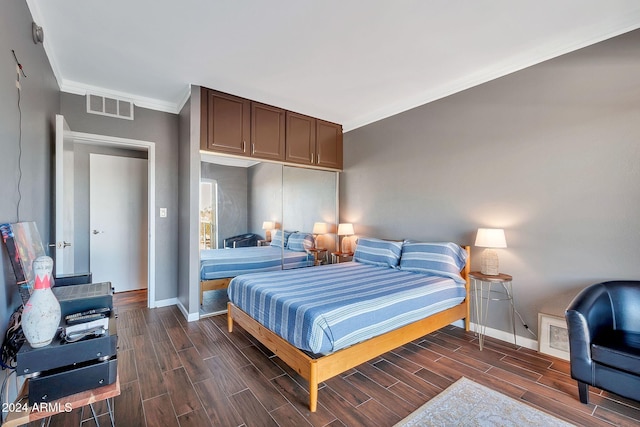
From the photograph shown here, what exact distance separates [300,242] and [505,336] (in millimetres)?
2774

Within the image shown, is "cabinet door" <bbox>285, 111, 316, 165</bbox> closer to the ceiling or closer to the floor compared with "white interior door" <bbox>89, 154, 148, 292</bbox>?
closer to the ceiling

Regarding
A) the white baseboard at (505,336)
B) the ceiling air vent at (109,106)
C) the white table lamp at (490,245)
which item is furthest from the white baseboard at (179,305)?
the white table lamp at (490,245)

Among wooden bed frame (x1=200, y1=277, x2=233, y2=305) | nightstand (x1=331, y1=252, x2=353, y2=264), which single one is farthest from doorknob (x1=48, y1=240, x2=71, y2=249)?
nightstand (x1=331, y1=252, x2=353, y2=264)

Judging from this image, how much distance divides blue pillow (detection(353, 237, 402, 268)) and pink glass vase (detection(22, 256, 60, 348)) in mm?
3042

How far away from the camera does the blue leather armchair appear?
175cm

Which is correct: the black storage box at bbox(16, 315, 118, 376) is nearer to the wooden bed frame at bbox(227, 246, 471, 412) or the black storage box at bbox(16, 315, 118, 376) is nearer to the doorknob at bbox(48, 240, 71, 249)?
the wooden bed frame at bbox(227, 246, 471, 412)

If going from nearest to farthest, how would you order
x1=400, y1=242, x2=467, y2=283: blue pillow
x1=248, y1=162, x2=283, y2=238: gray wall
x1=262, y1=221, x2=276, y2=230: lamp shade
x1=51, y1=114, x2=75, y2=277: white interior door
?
1. x1=51, y1=114, x2=75, y2=277: white interior door
2. x1=400, y1=242, x2=467, y2=283: blue pillow
3. x1=248, y1=162, x2=283, y2=238: gray wall
4. x1=262, y1=221, x2=276, y2=230: lamp shade

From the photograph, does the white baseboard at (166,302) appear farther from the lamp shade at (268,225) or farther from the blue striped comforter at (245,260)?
the lamp shade at (268,225)

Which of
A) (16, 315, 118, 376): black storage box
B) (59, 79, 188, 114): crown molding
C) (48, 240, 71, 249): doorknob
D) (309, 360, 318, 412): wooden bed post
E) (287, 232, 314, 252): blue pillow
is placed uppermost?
(59, 79, 188, 114): crown molding

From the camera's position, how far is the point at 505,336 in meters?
2.91

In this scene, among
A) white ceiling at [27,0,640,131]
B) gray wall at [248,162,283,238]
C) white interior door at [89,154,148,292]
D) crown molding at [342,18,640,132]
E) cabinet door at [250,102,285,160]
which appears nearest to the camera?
white ceiling at [27,0,640,131]

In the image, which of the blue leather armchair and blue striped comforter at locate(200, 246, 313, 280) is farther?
blue striped comforter at locate(200, 246, 313, 280)

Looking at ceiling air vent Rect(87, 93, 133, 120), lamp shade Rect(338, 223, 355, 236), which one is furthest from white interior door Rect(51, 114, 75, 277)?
lamp shade Rect(338, 223, 355, 236)

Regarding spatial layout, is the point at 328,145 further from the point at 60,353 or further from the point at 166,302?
the point at 60,353
